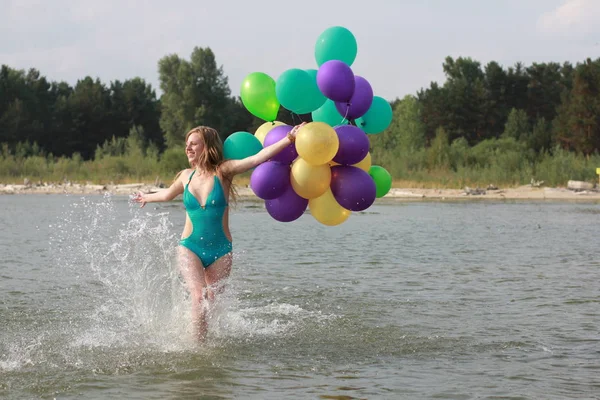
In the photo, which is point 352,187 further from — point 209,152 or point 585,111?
point 585,111

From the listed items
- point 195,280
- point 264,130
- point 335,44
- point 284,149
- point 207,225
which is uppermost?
point 335,44

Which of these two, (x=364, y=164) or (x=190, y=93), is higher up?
(x=190, y=93)

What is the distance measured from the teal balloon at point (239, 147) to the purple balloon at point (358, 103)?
0.91 m

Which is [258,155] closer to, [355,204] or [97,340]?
[355,204]

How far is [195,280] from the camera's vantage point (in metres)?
7.66

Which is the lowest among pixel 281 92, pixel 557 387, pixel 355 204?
pixel 557 387

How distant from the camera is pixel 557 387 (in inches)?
268

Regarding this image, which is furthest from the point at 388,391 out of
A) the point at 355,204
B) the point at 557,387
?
the point at 355,204

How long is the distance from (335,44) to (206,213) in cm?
201

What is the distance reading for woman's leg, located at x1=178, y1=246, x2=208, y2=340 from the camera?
25.1 feet

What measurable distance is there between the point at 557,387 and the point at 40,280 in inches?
314

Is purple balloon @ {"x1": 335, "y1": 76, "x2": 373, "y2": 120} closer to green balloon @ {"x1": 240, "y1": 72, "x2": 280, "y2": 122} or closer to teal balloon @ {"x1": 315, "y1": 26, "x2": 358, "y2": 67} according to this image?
teal balloon @ {"x1": 315, "y1": 26, "x2": 358, "y2": 67}

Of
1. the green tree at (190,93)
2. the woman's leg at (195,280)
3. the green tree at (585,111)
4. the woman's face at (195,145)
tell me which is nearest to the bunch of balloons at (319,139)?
the woman's face at (195,145)

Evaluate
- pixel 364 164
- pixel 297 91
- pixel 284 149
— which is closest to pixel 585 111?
pixel 364 164
